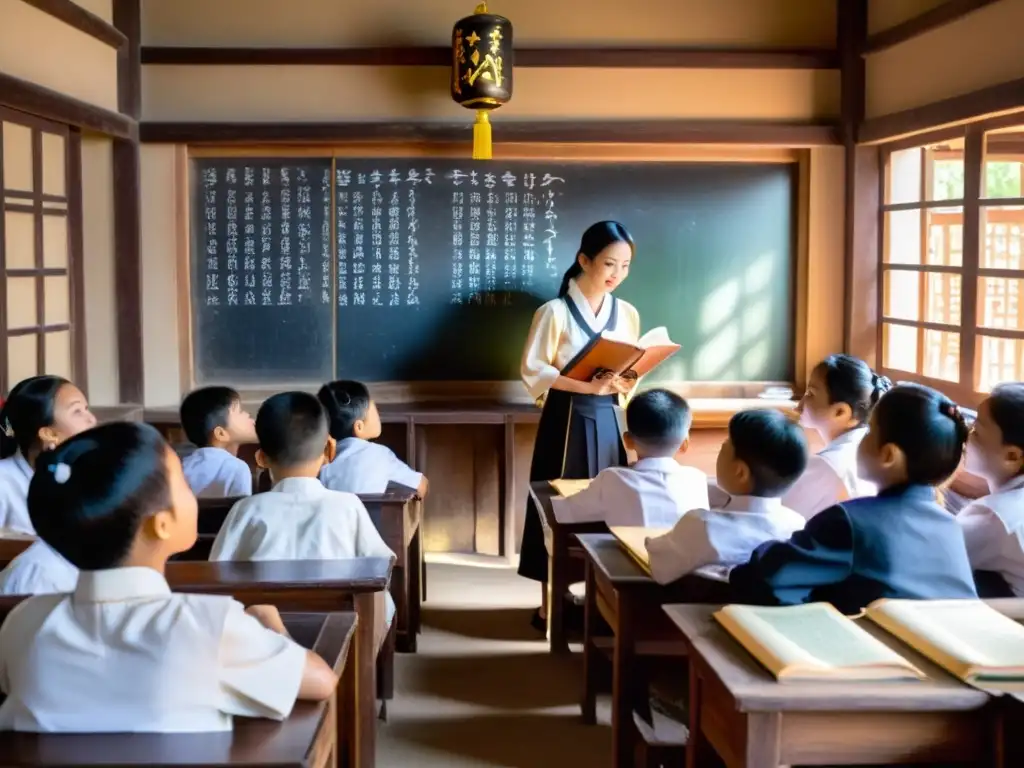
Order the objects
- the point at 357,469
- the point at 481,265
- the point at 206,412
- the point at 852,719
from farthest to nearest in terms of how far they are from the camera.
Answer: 1. the point at 481,265
2. the point at 357,469
3. the point at 206,412
4. the point at 852,719

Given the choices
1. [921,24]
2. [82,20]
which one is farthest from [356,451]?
[921,24]

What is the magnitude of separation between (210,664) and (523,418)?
144 inches

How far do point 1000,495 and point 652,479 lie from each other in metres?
1.03

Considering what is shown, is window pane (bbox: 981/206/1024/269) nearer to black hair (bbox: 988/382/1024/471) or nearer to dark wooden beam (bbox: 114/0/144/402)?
black hair (bbox: 988/382/1024/471)

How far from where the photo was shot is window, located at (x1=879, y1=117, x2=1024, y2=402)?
167 inches

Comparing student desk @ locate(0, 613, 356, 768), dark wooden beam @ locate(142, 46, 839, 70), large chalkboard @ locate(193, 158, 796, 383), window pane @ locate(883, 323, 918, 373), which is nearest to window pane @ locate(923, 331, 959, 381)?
window pane @ locate(883, 323, 918, 373)

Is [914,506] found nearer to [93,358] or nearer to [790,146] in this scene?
[790,146]

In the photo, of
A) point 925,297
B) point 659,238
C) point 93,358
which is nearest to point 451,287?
point 659,238

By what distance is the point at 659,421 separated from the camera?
3.16m

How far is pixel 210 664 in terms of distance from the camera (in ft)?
4.68

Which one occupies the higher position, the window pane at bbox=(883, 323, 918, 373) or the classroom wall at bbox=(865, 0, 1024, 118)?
the classroom wall at bbox=(865, 0, 1024, 118)

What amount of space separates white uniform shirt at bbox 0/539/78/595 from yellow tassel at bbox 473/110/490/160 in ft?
10.1

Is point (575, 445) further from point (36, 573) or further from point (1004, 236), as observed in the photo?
point (36, 573)

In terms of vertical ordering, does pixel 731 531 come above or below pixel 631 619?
above
